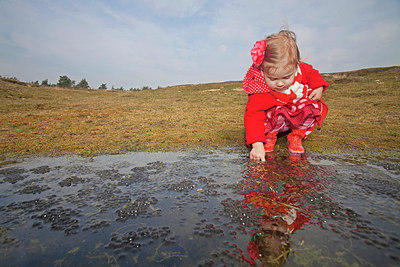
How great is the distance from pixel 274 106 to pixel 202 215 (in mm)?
2088

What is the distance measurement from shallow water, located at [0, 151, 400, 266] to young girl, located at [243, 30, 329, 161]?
0.70m

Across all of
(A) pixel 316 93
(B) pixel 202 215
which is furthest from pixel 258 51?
(B) pixel 202 215

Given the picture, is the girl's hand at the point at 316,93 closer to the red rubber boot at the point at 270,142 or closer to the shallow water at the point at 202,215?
the red rubber boot at the point at 270,142

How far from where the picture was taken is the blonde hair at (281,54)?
8.74 feet

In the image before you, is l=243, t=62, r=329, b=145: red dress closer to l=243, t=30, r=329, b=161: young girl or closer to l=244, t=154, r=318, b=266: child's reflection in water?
l=243, t=30, r=329, b=161: young girl

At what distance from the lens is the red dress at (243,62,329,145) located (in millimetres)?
2938

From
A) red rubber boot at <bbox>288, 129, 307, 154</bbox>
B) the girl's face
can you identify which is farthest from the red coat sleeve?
red rubber boot at <bbox>288, 129, 307, 154</bbox>

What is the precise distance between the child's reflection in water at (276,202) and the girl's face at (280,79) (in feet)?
3.09

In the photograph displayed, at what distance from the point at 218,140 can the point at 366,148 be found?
7.57 ft

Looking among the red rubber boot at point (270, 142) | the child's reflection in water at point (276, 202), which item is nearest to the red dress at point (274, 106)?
the red rubber boot at point (270, 142)

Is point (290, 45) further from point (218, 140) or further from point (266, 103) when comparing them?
point (218, 140)

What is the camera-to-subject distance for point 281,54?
2658 mm

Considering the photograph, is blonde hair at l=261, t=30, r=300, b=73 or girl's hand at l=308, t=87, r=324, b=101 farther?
girl's hand at l=308, t=87, r=324, b=101

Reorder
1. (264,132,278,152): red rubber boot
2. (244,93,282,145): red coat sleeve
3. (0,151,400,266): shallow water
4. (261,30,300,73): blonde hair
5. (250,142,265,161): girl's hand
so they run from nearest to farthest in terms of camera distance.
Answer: (0,151,400,266): shallow water < (261,30,300,73): blonde hair < (250,142,265,161): girl's hand < (244,93,282,145): red coat sleeve < (264,132,278,152): red rubber boot
